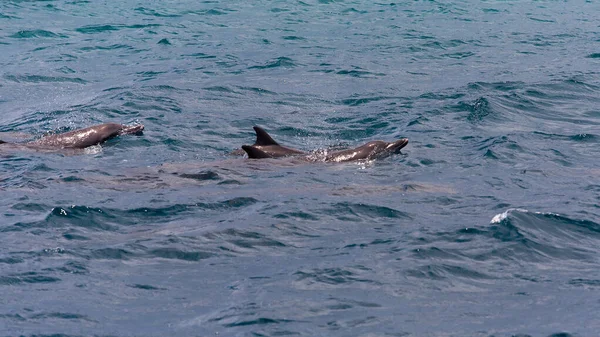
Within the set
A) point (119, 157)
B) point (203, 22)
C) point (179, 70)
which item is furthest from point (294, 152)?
point (203, 22)

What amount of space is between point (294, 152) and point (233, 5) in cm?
2655

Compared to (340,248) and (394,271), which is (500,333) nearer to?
(394,271)

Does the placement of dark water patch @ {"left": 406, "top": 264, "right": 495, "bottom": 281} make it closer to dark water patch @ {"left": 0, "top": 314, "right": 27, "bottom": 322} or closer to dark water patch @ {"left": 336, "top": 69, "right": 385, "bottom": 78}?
dark water patch @ {"left": 0, "top": 314, "right": 27, "bottom": 322}

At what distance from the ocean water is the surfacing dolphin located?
18.9 inches

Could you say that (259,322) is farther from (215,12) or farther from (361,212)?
(215,12)

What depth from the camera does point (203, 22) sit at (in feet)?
116

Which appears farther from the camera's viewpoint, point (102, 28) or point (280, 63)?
point (102, 28)

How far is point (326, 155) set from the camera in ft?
49.1

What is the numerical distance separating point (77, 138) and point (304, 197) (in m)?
5.95

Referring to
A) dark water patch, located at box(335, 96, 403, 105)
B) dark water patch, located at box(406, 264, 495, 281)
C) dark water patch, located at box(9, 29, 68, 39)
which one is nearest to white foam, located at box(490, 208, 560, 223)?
dark water patch, located at box(406, 264, 495, 281)

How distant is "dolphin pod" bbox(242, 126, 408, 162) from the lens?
1484cm

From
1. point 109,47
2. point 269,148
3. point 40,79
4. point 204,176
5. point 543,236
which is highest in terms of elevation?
point 543,236

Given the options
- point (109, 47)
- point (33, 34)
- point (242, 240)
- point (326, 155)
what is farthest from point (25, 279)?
point (33, 34)

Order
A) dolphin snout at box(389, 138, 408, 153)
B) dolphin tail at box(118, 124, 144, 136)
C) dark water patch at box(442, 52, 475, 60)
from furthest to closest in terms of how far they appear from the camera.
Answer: dark water patch at box(442, 52, 475, 60) < dolphin tail at box(118, 124, 144, 136) < dolphin snout at box(389, 138, 408, 153)
